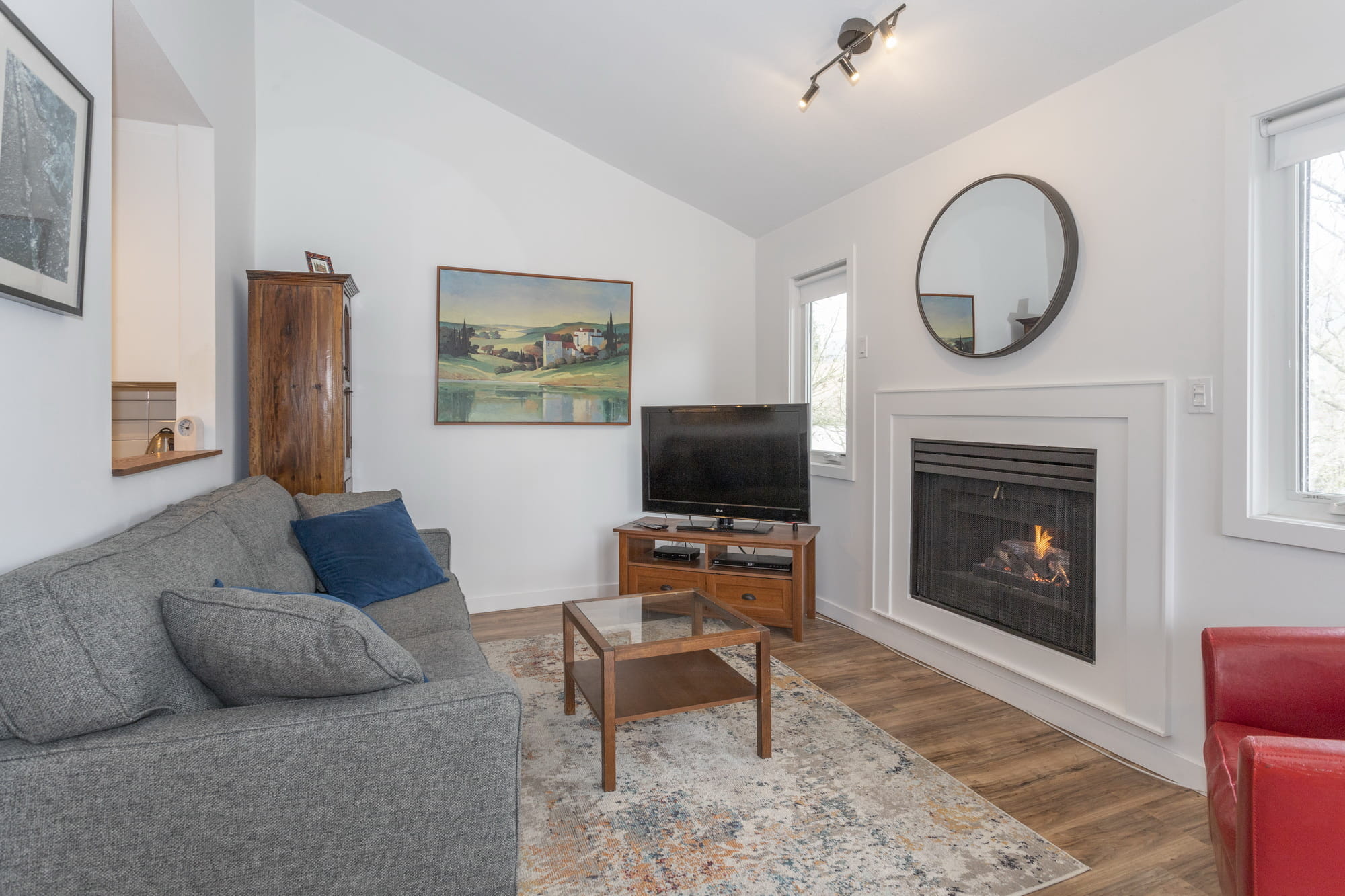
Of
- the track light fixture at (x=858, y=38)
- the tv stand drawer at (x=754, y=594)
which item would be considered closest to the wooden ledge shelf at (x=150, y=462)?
the tv stand drawer at (x=754, y=594)

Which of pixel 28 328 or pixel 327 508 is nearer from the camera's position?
pixel 28 328

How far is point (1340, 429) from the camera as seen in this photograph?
1.84 metres

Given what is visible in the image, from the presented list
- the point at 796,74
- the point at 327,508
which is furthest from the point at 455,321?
the point at 796,74

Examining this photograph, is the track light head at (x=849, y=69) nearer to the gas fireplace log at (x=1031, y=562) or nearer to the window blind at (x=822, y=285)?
the window blind at (x=822, y=285)

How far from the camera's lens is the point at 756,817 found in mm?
1929

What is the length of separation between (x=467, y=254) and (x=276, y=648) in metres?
3.17

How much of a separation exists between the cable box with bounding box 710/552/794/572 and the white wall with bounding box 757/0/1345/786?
99 cm

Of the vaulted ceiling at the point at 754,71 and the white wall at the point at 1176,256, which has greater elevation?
the vaulted ceiling at the point at 754,71

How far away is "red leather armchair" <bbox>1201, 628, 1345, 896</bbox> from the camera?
960 millimetres

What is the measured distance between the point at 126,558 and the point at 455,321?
2.74 meters

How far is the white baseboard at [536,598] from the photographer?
13.1ft

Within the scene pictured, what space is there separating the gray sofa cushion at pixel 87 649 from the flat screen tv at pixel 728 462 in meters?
2.80

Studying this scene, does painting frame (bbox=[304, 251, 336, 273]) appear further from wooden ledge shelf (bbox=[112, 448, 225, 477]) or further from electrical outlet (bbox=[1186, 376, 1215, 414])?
electrical outlet (bbox=[1186, 376, 1215, 414])

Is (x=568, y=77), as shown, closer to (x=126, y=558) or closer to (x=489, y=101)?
(x=489, y=101)
